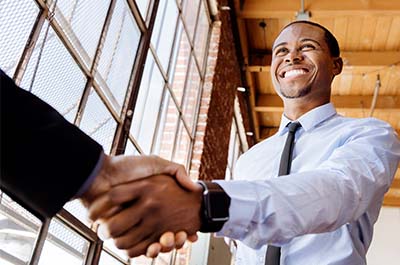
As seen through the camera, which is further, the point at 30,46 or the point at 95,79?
the point at 95,79

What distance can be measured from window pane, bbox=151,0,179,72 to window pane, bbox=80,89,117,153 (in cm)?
75

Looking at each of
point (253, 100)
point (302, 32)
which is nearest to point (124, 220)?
point (302, 32)

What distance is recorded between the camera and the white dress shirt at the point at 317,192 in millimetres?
766

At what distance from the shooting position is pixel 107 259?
2189 mm

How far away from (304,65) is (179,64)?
1.97 m

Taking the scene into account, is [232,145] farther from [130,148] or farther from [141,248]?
[141,248]

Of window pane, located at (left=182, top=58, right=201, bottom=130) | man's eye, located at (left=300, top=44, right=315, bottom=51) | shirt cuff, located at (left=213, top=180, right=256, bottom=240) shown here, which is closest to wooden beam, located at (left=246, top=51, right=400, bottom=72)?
window pane, located at (left=182, top=58, right=201, bottom=130)

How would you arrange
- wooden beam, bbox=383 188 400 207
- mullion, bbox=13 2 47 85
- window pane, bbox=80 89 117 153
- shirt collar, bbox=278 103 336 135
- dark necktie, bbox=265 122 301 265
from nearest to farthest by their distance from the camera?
dark necktie, bbox=265 122 301 265 → shirt collar, bbox=278 103 336 135 → mullion, bbox=13 2 47 85 → window pane, bbox=80 89 117 153 → wooden beam, bbox=383 188 400 207

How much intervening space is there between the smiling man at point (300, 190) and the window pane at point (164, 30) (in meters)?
1.38

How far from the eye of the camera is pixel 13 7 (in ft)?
4.50

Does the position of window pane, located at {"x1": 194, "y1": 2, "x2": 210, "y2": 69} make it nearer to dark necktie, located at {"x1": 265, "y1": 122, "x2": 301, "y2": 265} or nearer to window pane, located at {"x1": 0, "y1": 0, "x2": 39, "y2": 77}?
window pane, located at {"x1": 0, "y1": 0, "x2": 39, "y2": 77}

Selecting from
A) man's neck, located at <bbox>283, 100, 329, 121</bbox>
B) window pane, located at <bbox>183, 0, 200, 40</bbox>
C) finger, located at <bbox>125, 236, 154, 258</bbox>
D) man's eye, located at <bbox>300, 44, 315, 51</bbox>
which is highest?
window pane, located at <bbox>183, 0, 200, 40</bbox>

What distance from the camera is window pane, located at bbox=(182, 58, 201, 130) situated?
3.51m

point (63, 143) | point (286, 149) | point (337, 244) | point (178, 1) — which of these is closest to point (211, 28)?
point (178, 1)
